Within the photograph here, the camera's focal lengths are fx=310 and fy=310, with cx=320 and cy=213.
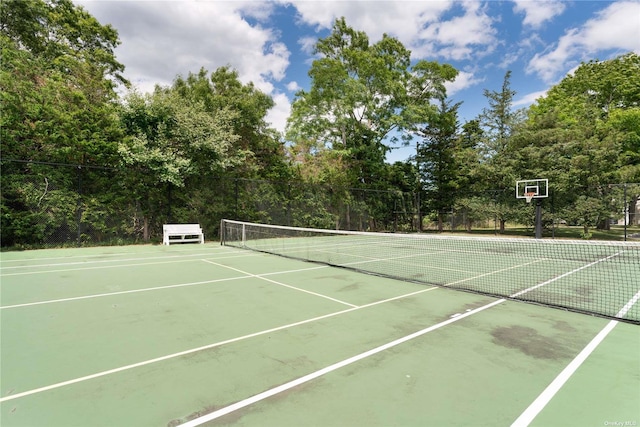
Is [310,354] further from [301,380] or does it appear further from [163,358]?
[163,358]

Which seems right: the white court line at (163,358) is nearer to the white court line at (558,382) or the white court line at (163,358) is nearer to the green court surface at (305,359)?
the green court surface at (305,359)

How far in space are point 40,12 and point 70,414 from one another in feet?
82.9

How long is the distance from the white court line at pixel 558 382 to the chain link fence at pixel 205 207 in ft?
47.9

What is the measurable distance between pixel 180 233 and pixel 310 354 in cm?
1211

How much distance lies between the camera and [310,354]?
10.6ft

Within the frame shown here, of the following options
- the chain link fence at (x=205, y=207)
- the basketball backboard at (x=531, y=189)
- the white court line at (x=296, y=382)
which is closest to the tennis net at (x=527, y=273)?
the white court line at (x=296, y=382)

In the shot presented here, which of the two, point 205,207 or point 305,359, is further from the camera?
point 205,207

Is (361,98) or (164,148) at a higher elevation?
(361,98)

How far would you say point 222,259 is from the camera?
966 centimetres

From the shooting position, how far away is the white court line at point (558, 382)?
2246 millimetres

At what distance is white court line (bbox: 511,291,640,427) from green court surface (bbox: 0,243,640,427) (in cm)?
2

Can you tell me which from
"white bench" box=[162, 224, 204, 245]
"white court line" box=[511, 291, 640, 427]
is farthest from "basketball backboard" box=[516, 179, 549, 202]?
"white bench" box=[162, 224, 204, 245]

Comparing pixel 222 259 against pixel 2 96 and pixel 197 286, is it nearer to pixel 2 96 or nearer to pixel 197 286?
pixel 197 286

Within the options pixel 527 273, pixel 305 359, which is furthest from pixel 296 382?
pixel 527 273
